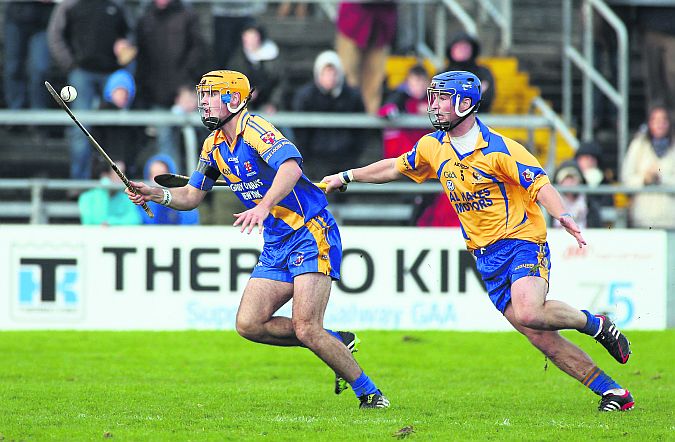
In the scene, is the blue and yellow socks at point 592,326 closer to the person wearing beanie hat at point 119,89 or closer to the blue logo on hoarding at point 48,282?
the blue logo on hoarding at point 48,282

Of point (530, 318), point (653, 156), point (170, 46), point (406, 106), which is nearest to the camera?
point (530, 318)

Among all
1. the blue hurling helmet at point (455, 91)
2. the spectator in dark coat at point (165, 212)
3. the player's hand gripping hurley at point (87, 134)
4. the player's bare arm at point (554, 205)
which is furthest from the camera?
the spectator in dark coat at point (165, 212)

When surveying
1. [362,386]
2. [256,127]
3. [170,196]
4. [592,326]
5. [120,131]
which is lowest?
[362,386]

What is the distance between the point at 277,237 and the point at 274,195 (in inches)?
25.3

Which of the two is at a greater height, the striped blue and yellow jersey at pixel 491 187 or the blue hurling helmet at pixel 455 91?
the blue hurling helmet at pixel 455 91

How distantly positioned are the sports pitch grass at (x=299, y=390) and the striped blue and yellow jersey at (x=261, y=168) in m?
1.33

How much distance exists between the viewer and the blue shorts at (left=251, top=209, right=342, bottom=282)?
29.6ft

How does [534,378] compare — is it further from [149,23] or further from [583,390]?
[149,23]

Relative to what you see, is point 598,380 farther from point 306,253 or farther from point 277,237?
point 277,237

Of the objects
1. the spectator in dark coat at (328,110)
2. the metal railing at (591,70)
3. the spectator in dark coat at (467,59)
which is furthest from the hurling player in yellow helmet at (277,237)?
the metal railing at (591,70)

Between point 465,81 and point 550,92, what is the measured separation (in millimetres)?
11530

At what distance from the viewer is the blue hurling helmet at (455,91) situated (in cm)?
891

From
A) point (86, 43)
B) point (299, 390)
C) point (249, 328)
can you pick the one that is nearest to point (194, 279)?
point (86, 43)

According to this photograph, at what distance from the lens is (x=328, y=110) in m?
16.2
